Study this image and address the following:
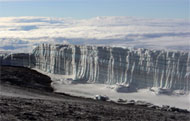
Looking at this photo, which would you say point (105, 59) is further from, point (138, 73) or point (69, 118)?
point (69, 118)

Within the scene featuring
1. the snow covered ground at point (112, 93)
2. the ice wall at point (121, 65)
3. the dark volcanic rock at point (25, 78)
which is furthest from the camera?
the dark volcanic rock at point (25, 78)

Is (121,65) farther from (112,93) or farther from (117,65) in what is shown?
(112,93)

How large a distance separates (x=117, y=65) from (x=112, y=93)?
3284 mm

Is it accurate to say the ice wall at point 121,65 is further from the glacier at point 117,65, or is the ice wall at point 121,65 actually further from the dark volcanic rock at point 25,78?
the dark volcanic rock at point 25,78

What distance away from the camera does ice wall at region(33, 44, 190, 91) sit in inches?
1146

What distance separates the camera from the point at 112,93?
30.1 metres

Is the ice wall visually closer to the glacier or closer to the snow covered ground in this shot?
the glacier

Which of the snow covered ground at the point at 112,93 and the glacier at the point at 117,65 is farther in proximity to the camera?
the glacier at the point at 117,65

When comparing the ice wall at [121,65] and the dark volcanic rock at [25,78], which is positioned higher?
the ice wall at [121,65]

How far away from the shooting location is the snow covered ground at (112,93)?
27.3m

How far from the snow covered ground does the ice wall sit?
3.69ft

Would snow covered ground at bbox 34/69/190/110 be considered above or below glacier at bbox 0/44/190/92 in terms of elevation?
below

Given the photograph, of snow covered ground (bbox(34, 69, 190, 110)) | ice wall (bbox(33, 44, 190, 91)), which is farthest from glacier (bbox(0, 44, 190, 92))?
snow covered ground (bbox(34, 69, 190, 110))

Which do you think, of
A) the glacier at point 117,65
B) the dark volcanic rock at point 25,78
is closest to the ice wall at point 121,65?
the glacier at point 117,65
